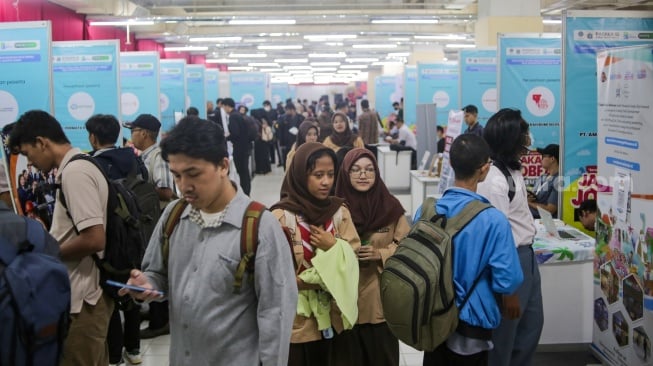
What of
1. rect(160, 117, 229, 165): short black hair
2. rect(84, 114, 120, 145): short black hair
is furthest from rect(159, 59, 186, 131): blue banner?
rect(160, 117, 229, 165): short black hair

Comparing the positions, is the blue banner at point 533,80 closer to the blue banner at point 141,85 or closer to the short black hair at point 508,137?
the short black hair at point 508,137

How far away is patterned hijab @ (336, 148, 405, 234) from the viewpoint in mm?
3176

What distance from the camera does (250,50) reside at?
23.2m

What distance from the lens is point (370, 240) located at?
317 cm

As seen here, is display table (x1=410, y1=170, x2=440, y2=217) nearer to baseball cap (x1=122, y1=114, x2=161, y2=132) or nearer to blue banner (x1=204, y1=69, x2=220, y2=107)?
baseball cap (x1=122, y1=114, x2=161, y2=132)

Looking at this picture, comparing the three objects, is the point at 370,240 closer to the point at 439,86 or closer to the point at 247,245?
the point at 247,245

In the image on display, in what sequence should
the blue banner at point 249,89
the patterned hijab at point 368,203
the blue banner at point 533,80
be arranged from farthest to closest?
the blue banner at point 249,89 < the blue banner at point 533,80 < the patterned hijab at point 368,203

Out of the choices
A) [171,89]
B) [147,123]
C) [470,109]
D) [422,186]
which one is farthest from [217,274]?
[171,89]

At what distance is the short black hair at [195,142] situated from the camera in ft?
6.35

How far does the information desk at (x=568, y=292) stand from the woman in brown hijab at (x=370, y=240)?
1.62 metres

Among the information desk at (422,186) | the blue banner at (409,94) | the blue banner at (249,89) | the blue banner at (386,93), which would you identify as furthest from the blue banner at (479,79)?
the blue banner at (386,93)

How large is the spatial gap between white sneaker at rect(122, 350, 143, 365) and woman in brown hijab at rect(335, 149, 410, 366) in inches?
79.3

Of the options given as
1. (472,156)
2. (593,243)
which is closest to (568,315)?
(593,243)

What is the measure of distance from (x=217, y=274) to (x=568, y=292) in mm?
3192
